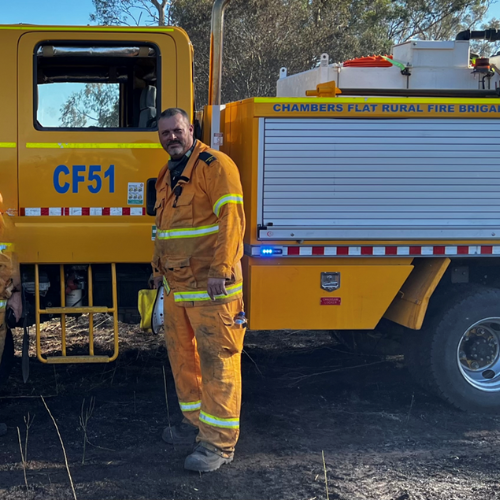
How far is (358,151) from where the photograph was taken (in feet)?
13.6

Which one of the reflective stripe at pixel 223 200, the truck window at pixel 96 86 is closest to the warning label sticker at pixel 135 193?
the truck window at pixel 96 86

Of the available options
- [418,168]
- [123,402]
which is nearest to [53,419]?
[123,402]

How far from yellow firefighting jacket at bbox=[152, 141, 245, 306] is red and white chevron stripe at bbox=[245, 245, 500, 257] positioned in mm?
554

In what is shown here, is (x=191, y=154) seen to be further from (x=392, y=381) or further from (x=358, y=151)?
(x=392, y=381)

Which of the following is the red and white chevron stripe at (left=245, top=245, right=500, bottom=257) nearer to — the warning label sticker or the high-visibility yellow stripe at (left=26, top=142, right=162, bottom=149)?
A: the warning label sticker

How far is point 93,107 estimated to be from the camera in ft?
14.6

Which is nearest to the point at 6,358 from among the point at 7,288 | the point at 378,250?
the point at 7,288

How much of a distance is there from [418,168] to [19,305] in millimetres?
2675

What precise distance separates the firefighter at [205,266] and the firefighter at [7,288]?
0.99 m

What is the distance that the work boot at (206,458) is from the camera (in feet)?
11.4

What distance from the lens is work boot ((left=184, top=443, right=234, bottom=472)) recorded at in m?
3.48

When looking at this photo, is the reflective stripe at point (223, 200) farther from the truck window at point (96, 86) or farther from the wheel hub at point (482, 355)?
the wheel hub at point (482, 355)

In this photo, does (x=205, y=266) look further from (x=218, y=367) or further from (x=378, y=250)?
(x=378, y=250)

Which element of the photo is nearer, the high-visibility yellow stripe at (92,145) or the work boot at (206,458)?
the work boot at (206,458)
